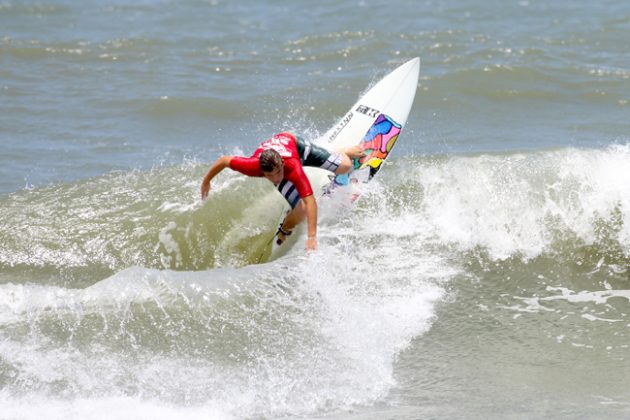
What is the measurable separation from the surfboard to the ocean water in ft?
0.82

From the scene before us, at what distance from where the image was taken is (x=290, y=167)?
7.22m

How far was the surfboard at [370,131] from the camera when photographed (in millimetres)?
Result: 8242

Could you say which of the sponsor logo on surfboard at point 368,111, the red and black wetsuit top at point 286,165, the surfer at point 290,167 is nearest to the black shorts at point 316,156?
the surfer at point 290,167

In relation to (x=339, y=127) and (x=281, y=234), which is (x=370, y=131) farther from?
(x=281, y=234)

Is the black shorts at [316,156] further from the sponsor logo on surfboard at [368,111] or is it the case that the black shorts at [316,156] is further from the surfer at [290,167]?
the sponsor logo on surfboard at [368,111]

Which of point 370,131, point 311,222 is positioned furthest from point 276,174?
point 370,131

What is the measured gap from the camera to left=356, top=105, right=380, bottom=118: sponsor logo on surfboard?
29.2 ft

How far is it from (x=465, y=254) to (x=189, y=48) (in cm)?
912

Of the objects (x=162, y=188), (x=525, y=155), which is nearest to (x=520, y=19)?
(x=525, y=155)

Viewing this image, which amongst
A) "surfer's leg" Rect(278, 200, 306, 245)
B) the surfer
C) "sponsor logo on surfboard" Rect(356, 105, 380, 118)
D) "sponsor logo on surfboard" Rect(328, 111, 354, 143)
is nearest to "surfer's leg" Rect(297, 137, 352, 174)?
the surfer

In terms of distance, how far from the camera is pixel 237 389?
5.68 m

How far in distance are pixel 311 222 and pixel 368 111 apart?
2.25 m

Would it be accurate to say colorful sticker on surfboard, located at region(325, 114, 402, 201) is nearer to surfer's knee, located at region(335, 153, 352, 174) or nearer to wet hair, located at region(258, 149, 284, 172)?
surfer's knee, located at region(335, 153, 352, 174)

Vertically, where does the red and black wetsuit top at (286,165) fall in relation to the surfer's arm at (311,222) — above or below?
above
